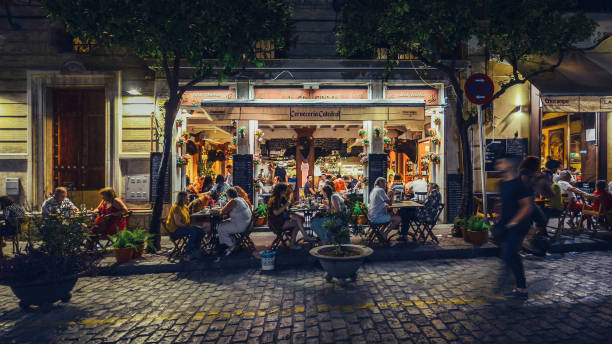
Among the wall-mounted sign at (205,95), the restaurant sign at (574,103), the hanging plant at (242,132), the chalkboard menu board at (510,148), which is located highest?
the wall-mounted sign at (205,95)

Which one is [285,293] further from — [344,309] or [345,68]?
[345,68]

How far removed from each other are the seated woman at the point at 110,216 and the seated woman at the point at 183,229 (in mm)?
1305

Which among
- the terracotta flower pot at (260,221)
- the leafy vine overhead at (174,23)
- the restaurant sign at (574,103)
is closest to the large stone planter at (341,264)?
the leafy vine overhead at (174,23)

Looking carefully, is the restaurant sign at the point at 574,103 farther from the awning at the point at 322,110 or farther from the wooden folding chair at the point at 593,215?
the awning at the point at 322,110

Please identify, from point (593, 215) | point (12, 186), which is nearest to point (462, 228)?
point (593, 215)

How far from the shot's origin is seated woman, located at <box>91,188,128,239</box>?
6660 millimetres

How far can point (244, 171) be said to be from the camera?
9.99 metres

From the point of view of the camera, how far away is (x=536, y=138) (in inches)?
391

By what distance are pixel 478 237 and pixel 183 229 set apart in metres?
6.25

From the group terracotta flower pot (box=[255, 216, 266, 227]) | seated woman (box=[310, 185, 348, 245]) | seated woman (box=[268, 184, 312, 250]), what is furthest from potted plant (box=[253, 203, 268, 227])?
seated woman (box=[310, 185, 348, 245])

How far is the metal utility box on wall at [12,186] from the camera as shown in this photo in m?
9.14

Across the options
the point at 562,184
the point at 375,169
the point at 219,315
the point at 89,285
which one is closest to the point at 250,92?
the point at 375,169

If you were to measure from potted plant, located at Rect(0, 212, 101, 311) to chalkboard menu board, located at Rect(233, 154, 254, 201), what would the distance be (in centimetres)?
526

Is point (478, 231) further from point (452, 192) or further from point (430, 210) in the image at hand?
point (452, 192)
